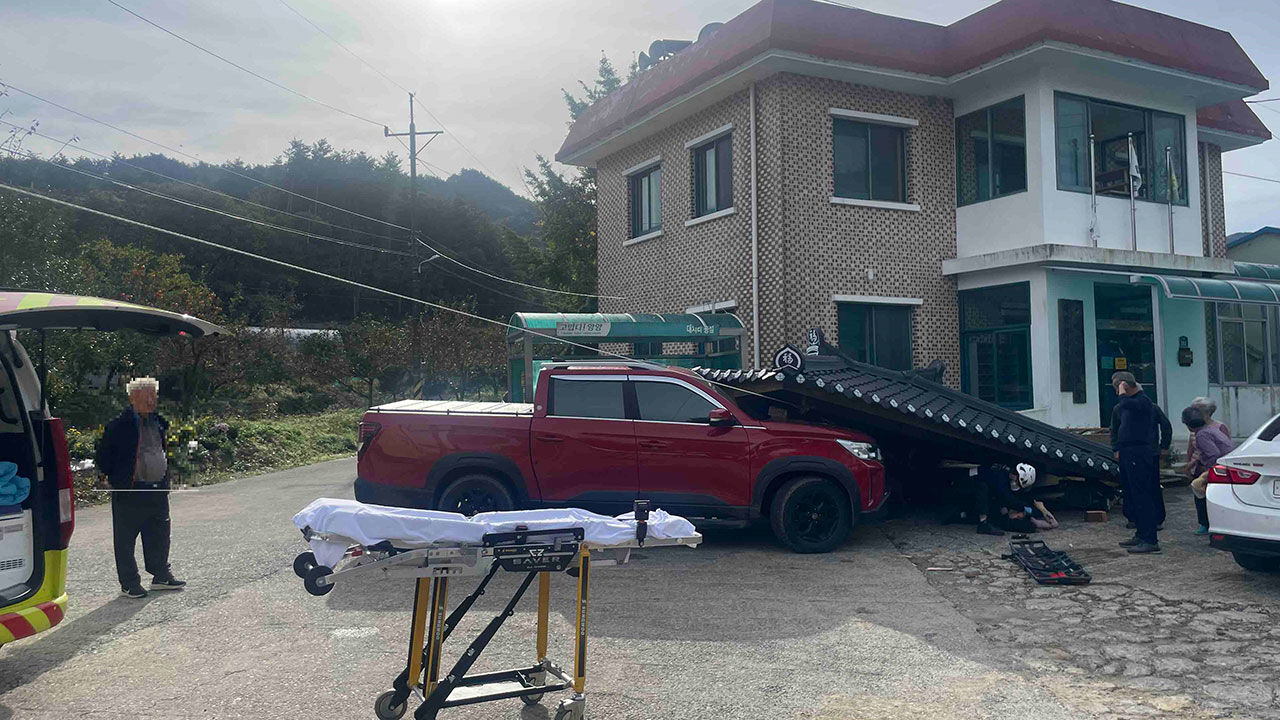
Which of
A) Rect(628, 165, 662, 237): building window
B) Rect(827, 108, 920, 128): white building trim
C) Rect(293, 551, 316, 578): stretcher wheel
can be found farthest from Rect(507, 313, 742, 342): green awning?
Rect(293, 551, 316, 578): stretcher wheel

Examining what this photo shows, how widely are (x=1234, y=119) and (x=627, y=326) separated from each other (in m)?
14.2

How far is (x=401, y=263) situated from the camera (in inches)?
2333

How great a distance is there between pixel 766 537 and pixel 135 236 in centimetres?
5047

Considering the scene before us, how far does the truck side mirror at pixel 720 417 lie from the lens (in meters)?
9.12

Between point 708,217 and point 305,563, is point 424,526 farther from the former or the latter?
point 708,217

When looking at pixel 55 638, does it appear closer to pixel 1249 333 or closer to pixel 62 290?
pixel 62 290

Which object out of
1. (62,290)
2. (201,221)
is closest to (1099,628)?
(62,290)

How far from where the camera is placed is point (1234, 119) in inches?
758

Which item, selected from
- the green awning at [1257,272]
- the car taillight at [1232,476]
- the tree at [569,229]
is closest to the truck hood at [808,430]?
the car taillight at [1232,476]

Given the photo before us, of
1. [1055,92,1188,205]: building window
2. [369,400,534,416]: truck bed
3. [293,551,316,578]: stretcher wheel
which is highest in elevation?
[1055,92,1188,205]: building window

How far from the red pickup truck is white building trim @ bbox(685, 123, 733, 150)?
26.6 feet

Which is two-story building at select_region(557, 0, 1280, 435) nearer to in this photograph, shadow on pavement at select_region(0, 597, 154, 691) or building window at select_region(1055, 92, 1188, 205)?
building window at select_region(1055, 92, 1188, 205)

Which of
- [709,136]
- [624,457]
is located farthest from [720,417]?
[709,136]

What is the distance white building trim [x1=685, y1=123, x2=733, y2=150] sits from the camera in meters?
16.2
